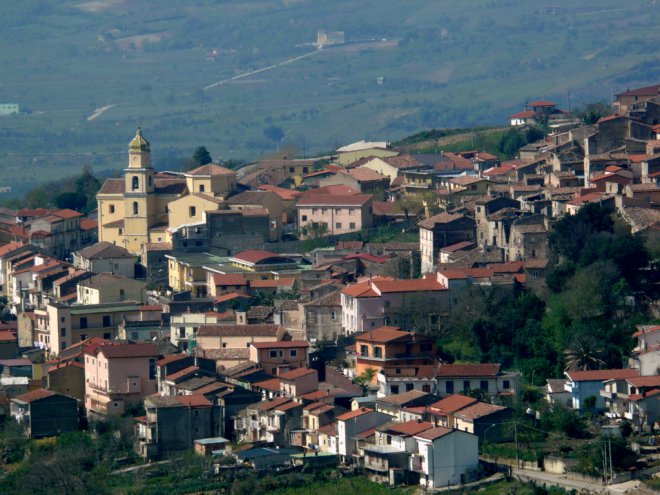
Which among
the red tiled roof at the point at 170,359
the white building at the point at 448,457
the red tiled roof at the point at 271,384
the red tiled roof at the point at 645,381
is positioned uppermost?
the red tiled roof at the point at 170,359

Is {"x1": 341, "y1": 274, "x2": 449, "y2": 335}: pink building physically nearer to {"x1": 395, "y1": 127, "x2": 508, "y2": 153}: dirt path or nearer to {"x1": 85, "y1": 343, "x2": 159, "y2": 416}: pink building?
{"x1": 85, "y1": 343, "x2": 159, "y2": 416}: pink building

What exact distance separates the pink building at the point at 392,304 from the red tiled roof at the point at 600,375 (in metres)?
5.94

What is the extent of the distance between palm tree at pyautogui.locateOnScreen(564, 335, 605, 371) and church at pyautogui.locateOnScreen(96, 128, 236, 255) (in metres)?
18.6

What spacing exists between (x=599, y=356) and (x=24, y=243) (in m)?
23.5

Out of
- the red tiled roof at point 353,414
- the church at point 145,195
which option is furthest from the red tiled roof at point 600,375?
the church at point 145,195

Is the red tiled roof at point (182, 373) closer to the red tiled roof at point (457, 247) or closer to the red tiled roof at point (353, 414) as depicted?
the red tiled roof at point (353, 414)

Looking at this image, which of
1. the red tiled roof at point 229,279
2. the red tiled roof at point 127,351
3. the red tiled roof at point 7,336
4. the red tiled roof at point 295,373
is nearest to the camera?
the red tiled roof at point 295,373

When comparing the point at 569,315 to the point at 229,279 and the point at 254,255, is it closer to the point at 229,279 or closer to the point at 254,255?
the point at 229,279

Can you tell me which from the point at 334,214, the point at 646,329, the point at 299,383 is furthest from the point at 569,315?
the point at 334,214

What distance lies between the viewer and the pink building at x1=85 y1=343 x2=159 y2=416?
46.2 meters

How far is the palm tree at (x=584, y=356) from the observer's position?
44.7m

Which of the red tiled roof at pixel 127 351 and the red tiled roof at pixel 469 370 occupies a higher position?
the red tiled roof at pixel 127 351

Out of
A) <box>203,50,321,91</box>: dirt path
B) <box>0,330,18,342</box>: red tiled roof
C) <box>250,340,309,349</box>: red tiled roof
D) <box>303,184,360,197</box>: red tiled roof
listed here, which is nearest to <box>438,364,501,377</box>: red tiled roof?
<box>250,340,309,349</box>: red tiled roof

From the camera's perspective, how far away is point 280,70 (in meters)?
177
